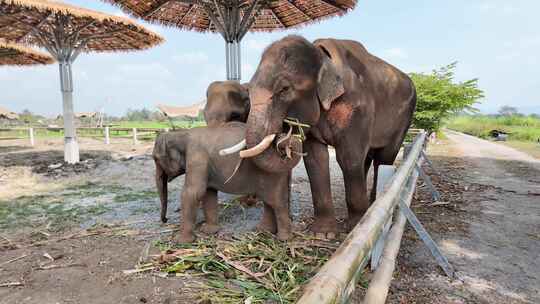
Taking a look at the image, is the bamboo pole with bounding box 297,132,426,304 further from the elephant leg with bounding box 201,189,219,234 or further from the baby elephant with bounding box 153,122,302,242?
the elephant leg with bounding box 201,189,219,234

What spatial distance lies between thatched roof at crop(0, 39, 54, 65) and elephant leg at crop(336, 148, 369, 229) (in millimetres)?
12255

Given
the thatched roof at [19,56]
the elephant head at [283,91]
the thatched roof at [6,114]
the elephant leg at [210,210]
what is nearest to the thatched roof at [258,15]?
the elephant leg at [210,210]

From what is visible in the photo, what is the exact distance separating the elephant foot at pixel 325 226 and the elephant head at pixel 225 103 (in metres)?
1.48

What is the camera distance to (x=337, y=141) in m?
3.20

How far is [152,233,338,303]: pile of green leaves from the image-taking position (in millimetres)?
2336

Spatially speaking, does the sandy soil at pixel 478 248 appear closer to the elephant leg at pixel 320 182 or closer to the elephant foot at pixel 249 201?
the elephant leg at pixel 320 182

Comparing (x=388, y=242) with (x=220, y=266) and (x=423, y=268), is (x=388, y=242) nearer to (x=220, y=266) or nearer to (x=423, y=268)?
(x=423, y=268)

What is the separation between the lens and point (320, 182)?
3502 mm

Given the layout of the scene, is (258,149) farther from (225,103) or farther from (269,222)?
(225,103)

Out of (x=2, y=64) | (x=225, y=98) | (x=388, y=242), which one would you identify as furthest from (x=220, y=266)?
(x=2, y=64)

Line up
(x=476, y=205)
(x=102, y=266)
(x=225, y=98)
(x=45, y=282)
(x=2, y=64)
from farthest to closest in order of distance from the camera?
(x=2, y=64) < (x=476, y=205) < (x=225, y=98) < (x=102, y=266) < (x=45, y=282)

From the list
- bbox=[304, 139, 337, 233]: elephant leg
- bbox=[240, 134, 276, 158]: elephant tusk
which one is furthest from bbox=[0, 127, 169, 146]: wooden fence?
bbox=[240, 134, 276, 158]: elephant tusk

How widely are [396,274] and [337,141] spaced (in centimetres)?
125

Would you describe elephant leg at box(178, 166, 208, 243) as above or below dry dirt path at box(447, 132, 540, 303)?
above
